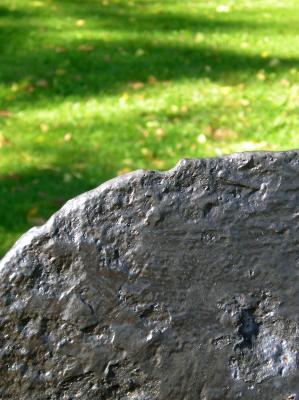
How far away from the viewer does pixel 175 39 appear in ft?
27.4

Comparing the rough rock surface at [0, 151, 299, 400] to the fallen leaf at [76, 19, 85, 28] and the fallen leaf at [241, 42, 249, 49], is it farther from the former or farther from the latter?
the fallen leaf at [76, 19, 85, 28]

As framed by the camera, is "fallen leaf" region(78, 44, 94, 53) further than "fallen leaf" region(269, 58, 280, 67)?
Yes

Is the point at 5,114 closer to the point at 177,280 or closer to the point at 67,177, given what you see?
the point at 67,177

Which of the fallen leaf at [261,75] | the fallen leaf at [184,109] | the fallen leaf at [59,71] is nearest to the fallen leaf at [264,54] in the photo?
the fallen leaf at [261,75]

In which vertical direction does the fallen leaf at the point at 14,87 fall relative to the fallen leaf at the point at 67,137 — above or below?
below

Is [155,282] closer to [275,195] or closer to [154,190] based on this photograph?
[154,190]

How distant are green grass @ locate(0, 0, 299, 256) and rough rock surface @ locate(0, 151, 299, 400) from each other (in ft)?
8.42

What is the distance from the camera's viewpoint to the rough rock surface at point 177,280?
2160 millimetres

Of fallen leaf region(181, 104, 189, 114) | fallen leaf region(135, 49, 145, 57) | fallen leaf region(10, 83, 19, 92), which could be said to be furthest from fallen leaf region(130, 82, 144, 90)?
fallen leaf region(10, 83, 19, 92)

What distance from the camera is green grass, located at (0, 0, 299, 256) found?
18.7 ft

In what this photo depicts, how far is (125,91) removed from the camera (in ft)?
22.9

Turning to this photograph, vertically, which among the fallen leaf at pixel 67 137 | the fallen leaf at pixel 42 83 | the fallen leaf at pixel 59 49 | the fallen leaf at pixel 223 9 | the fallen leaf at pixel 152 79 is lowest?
the fallen leaf at pixel 223 9

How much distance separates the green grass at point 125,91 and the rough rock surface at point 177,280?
2565mm

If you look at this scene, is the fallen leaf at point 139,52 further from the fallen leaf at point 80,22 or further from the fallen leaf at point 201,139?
the fallen leaf at point 201,139
